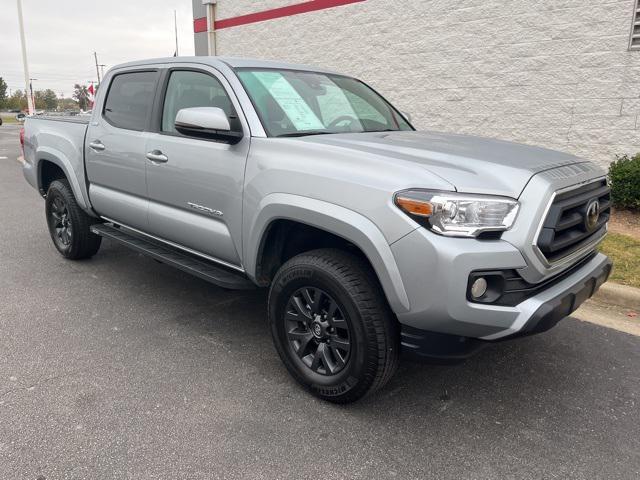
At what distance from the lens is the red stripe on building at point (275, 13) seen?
10.6m

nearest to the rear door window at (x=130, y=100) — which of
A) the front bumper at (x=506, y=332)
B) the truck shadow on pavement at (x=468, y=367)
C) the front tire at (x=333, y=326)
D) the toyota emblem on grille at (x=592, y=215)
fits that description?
the truck shadow on pavement at (x=468, y=367)

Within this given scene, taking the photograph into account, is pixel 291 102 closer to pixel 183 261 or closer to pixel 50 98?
pixel 183 261

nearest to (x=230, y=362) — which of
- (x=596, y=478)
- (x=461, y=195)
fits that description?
(x=461, y=195)

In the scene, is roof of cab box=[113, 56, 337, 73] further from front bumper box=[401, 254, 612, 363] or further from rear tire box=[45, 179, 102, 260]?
front bumper box=[401, 254, 612, 363]

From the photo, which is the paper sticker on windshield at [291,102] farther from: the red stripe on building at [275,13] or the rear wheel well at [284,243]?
the red stripe on building at [275,13]

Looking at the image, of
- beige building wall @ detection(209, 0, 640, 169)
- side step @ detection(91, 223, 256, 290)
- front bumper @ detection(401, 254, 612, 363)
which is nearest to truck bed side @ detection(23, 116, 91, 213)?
side step @ detection(91, 223, 256, 290)

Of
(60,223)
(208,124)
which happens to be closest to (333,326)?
(208,124)

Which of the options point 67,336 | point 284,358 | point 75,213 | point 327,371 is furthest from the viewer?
point 75,213

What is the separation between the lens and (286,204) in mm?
2750

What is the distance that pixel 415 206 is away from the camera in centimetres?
228

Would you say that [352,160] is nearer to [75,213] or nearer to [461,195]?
[461,195]

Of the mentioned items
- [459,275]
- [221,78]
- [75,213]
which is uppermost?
[221,78]

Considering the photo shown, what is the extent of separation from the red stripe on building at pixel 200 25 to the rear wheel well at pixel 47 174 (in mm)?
9928

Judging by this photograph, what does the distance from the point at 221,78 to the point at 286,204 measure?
45.8 inches
